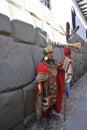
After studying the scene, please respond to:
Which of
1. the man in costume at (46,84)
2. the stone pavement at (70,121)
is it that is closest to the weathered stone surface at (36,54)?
the man in costume at (46,84)

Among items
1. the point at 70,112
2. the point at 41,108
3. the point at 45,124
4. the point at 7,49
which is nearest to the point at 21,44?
the point at 7,49

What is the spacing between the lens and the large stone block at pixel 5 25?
2.24m

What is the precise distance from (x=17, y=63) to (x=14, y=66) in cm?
9

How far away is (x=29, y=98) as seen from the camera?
279cm

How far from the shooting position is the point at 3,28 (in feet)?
Result: 7.43

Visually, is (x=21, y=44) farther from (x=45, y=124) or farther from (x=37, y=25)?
(x=45, y=124)

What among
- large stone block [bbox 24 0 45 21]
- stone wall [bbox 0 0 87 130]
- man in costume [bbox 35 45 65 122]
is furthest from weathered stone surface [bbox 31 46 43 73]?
large stone block [bbox 24 0 45 21]

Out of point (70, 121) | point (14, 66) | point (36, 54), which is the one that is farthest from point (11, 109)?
point (36, 54)

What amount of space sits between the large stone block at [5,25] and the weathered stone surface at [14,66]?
0.14m

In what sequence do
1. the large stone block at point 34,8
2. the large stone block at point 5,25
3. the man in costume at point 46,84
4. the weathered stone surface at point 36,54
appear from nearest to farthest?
the large stone block at point 5,25 → the man in costume at point 46,84 → the weathered stone surface at point 36,54 → the large stone block at point 34,8

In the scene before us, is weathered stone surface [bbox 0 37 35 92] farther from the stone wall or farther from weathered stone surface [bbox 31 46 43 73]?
weathered stone surface [bbox 31 46 43 73]

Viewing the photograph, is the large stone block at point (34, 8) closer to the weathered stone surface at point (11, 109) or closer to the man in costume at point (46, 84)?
the man in costume at point (46, 84)

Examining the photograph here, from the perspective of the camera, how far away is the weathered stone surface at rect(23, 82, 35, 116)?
269cm

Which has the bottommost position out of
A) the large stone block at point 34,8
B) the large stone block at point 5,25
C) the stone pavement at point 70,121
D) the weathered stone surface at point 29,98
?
the stone pavement at point 70,121
